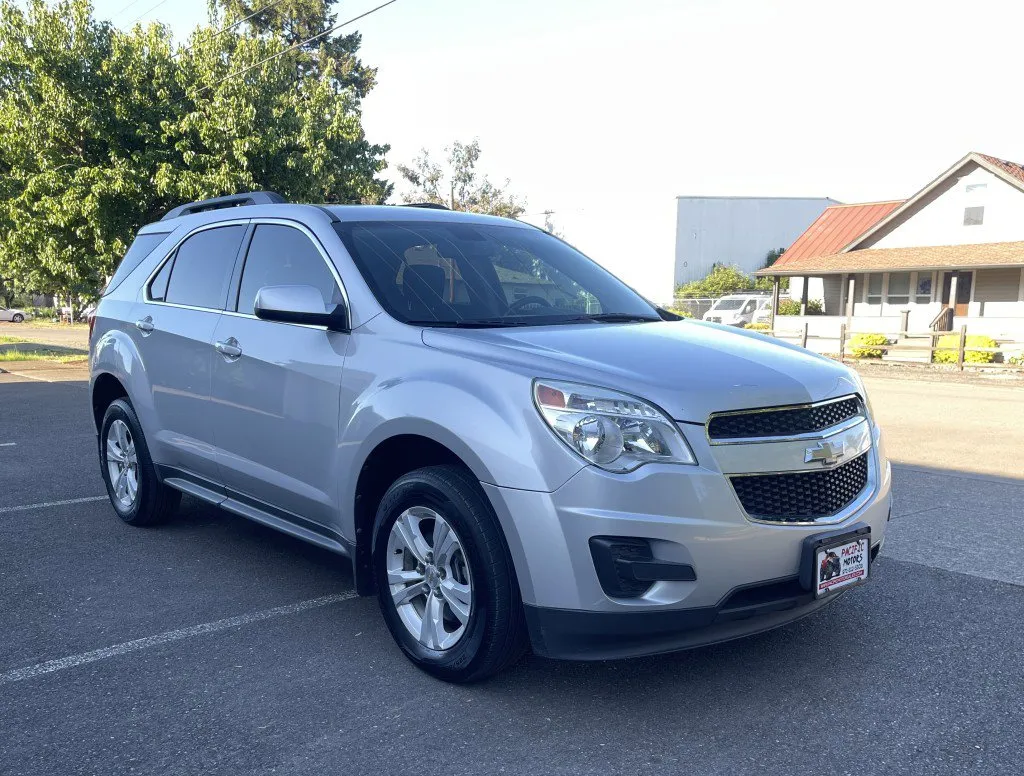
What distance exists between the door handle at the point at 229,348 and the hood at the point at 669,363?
1.27 metres

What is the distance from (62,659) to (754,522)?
276cm

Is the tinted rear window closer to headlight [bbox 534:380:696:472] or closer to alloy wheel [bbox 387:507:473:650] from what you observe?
alloy wheel [bbox 387:507:473:650]

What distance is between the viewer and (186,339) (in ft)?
16.0

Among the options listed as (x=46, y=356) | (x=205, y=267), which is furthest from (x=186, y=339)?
(x=46, y=356)

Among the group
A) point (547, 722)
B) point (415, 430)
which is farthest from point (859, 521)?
point (415, 430)

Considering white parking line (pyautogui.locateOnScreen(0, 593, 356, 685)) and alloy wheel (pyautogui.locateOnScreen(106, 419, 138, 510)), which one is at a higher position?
alloy wheel (pyautogui.locateOnScreen(106, 419, 138, 510))

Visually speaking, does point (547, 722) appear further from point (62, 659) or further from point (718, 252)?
point (718, 252)

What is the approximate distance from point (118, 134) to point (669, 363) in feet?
53.4

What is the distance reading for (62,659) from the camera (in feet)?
12.0

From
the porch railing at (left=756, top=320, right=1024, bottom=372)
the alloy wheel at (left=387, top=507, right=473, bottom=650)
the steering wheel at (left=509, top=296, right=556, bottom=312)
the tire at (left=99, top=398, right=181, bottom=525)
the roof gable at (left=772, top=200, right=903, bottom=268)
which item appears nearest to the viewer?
the alloy wheel at (left=387, top=507, right=473, bottom=650)

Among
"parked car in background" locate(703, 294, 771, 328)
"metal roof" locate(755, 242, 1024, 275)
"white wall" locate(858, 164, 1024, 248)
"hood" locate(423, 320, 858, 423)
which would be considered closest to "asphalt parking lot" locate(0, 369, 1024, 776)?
"hood" locate(423, 320, 858, 423)

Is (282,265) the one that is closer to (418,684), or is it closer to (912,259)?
(418,684)

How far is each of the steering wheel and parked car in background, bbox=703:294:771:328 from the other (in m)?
35.2

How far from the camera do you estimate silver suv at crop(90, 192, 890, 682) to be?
2.97m
